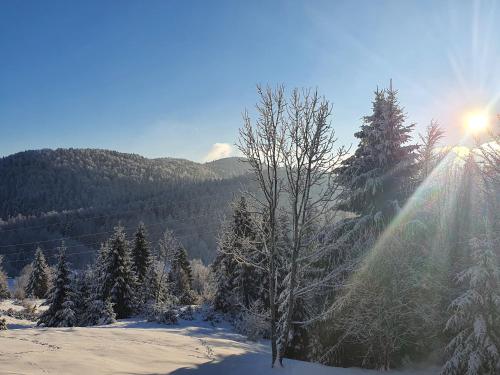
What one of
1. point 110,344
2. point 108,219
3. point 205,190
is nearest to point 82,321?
point 110,344

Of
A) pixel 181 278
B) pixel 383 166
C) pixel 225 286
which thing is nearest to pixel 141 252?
pixel 181 278

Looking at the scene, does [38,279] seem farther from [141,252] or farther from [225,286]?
[225,286]

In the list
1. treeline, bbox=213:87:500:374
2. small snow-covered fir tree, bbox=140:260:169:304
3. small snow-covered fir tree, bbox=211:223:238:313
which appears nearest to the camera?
treeline, bbox=213:87:500:374

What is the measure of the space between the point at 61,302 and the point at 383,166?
3070cm

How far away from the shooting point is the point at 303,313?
71.4 feet

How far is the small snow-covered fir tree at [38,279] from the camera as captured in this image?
6418 centimetres

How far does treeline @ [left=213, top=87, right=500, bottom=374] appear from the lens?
10.9 m

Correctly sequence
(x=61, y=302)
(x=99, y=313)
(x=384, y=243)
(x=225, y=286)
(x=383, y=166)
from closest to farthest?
(x=384, y=243) → (x=383, y=166) → (x=99, y=313) → (x=61, y=302) → (x=225, y=286)

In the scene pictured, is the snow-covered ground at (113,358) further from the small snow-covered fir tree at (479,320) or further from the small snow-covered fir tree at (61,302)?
the small snow-covered fir tree at (61,302)

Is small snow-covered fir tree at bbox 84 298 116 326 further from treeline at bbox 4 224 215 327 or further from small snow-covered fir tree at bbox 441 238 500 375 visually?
small snow-covered fir tree at bbox 441 238 500 375

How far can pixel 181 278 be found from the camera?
5256cm

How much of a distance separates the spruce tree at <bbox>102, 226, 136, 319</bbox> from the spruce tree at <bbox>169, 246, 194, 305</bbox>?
12.9 m

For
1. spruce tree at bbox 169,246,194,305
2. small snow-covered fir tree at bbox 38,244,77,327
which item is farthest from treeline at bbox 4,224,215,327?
spruce tree at bbox 169,246,194,305

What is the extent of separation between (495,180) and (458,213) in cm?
216
